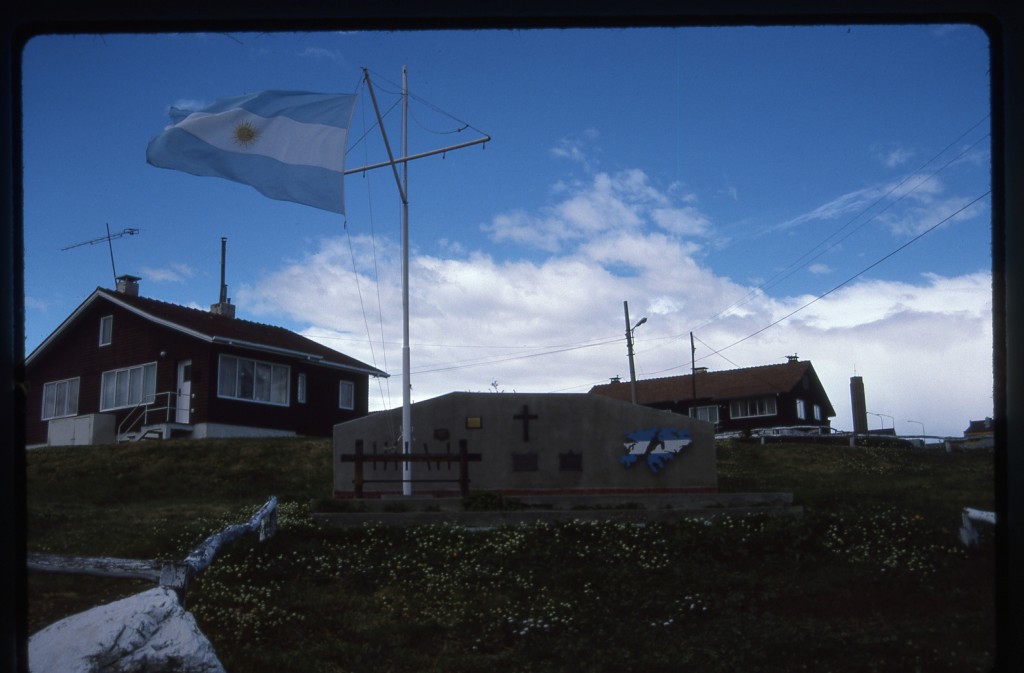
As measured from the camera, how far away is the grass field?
673cm

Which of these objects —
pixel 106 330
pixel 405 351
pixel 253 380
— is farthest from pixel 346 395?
pixel 405 351

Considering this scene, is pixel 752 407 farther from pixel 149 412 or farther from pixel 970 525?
pixel 970 525

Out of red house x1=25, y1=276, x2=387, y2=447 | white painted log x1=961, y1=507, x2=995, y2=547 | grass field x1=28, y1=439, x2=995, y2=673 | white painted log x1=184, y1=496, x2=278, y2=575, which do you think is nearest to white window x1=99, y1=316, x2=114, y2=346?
red house x1=25, y1=276, x2=387, y2=447

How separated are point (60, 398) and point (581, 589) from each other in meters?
28.4

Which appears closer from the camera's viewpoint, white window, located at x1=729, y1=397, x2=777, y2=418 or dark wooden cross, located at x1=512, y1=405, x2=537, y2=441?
dark wooden cross, located at x1=512, y1=405, x2=537, y2=441

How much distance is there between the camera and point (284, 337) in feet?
110

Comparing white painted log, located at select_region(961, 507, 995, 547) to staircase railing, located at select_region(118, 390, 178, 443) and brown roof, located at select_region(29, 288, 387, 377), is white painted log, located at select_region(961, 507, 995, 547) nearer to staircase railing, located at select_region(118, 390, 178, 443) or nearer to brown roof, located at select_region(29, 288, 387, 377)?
brown roof, located at select_region(29, 288, 387, 377)

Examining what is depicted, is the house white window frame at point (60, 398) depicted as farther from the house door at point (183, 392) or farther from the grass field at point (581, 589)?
the grass field at point (581, 589)

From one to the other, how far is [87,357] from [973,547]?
2953cm

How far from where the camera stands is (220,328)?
30.5m

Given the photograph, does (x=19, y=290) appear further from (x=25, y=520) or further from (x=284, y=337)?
(x=284, y=337)

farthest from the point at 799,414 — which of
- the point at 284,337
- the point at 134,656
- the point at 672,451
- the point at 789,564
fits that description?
the point at 134,656

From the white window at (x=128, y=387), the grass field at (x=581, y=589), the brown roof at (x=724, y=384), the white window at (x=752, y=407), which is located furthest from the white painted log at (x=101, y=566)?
the white window at (x=752, y=407)

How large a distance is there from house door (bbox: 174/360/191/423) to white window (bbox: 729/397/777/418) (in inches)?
1166
